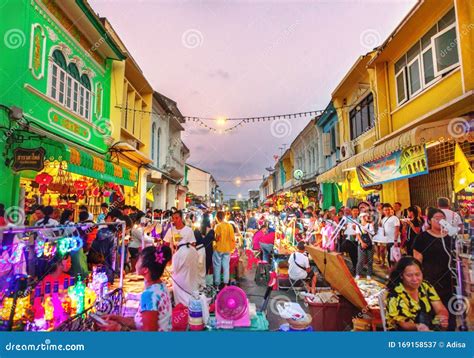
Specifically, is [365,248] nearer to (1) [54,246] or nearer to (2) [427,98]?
(2) [427,98]

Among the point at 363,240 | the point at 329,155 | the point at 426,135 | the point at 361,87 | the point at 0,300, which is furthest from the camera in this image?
the point at 329,155

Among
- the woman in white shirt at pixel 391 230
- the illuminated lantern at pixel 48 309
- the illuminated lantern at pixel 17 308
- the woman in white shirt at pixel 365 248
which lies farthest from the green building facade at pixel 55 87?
the woman in white shirt at pixel 391 230

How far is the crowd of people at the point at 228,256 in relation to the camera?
2.57 m

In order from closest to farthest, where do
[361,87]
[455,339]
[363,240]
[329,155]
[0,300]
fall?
[0,300], [455,339], [363,240], [361,87], [329,155]

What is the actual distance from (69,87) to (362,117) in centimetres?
1221

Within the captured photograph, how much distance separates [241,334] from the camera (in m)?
2.92

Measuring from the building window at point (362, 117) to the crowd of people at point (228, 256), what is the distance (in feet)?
13.9

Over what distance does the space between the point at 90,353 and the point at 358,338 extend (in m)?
2.83

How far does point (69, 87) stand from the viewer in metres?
9.11

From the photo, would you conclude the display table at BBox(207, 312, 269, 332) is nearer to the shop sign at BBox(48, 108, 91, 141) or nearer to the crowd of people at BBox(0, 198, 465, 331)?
the crowd of people at BBox(0, 198, 465, 331)

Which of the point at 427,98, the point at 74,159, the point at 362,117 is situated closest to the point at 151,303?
the point at 74,159

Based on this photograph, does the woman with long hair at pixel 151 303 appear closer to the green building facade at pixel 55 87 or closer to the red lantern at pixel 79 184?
the green building facade at pixel 55 87

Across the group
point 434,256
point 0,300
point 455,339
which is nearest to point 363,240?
point 434,256

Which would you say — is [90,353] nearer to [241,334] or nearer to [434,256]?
[241,334]
